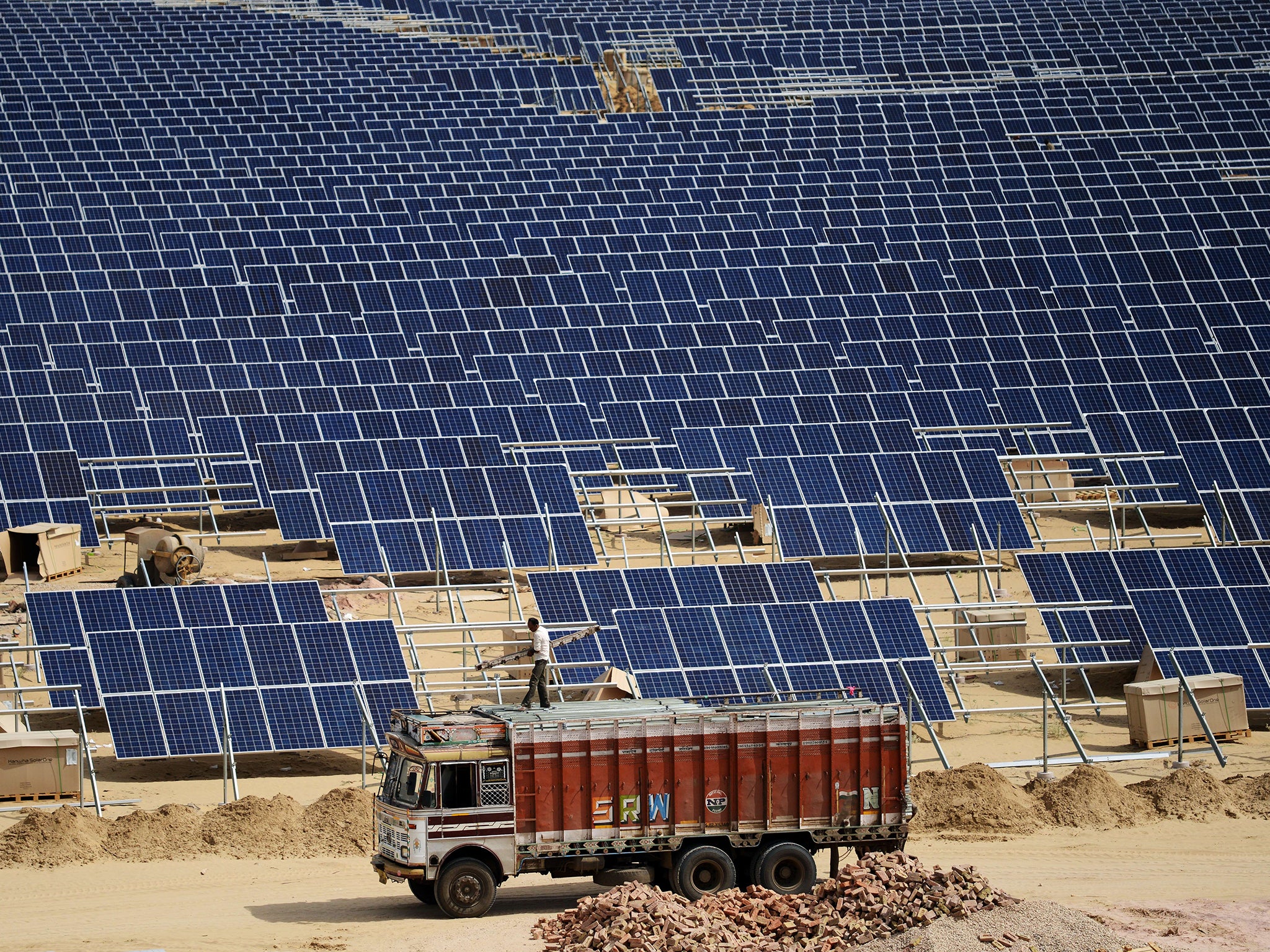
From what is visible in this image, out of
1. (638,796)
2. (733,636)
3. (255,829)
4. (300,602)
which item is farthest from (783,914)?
(300,602)

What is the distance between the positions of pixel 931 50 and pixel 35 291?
37957 millimetres

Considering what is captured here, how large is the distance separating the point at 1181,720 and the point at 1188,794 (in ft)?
A: 8.09


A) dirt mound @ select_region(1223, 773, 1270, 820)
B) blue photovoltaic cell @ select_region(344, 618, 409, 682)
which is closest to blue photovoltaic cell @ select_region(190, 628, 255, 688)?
blue photovoltaic cell @ select_region(344, 618, 409, 682)

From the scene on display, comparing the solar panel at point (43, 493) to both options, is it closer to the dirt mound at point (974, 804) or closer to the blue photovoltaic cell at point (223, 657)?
the blue photovoltaic cell at point (223, 657)

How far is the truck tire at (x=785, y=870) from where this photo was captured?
18.2 meters

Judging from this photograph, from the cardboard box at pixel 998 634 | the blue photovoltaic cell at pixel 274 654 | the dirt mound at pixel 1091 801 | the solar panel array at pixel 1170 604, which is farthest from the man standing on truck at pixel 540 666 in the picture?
the solar panel array at pixel 1170 604

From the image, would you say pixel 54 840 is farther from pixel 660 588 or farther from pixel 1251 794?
pixel 1251 794

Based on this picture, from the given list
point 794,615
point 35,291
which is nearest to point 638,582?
point 794,615

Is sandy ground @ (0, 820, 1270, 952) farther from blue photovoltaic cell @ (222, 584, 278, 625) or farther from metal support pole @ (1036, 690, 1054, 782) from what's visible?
blue photovoltaic cell @ (222, 584, 278, 625)

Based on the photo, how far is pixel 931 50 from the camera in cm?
6450

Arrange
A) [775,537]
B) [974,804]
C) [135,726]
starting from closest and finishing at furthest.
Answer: [974,804] → [135,726] → [775,537]

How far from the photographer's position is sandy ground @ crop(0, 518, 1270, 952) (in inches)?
669

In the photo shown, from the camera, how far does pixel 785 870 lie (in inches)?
723

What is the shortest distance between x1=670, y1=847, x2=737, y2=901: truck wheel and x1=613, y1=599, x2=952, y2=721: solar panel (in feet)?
18.2
